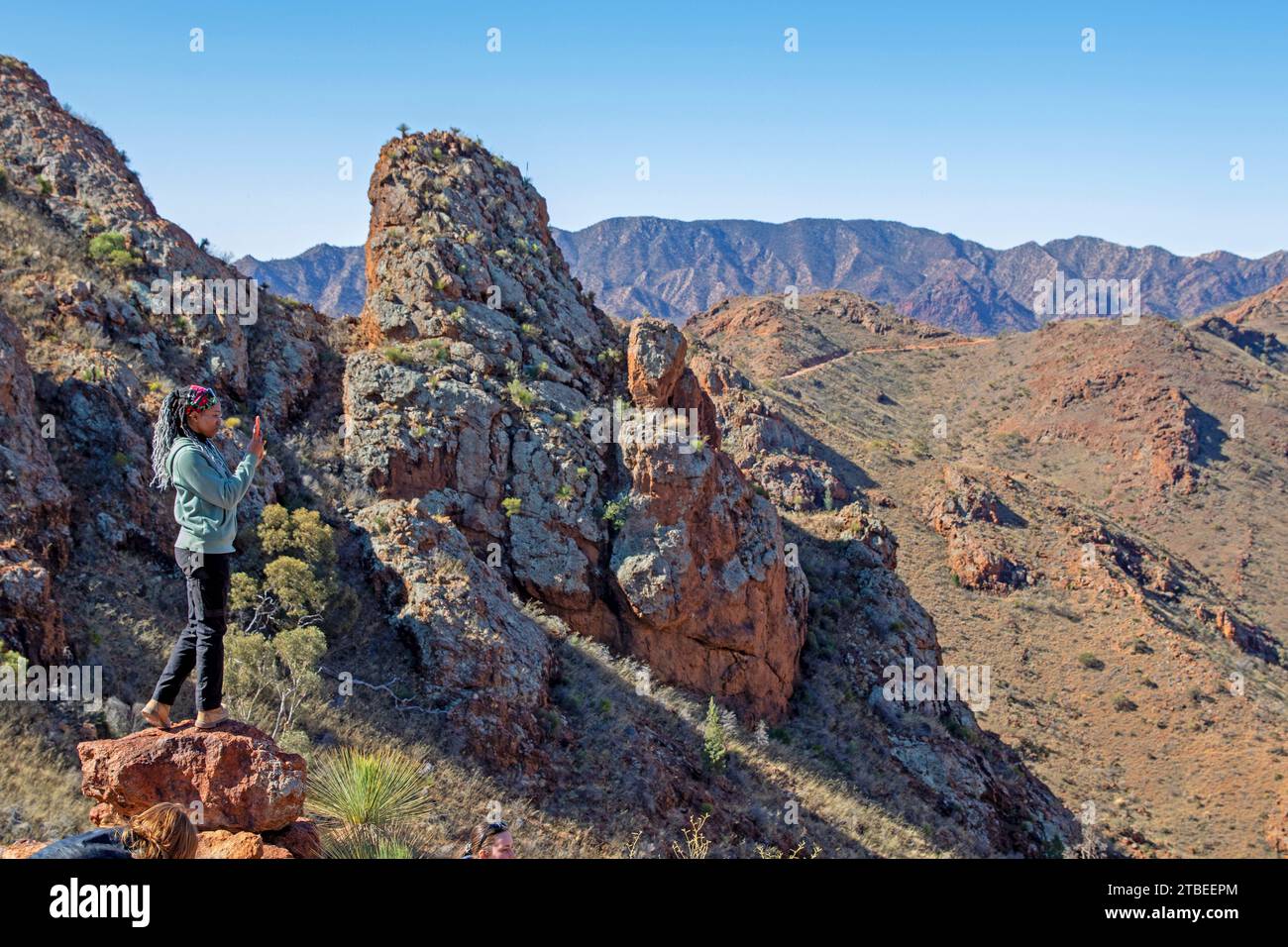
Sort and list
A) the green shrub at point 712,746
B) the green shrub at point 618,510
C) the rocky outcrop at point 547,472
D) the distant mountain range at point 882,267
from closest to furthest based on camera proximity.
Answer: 1. the green shrub at point 712,746
2. the rocky outcrop at point 547,472
3. the green shrub at point 618,510
4. the distant mountain range at point 882,267

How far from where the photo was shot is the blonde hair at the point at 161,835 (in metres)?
3.67

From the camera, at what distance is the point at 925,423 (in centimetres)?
5128

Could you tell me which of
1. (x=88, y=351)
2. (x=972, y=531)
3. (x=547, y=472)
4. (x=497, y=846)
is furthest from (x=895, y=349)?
(x=497, y=846)

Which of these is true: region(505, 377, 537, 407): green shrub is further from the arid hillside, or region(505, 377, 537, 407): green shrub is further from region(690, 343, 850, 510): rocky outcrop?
region(690, 343, 850, 510): rocky outcrop

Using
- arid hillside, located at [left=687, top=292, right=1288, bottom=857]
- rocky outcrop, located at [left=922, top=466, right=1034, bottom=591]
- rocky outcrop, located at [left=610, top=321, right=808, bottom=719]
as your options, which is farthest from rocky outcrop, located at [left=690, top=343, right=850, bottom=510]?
rocky outcrop, located at [left=610, top=321, right=808, bottom=719]

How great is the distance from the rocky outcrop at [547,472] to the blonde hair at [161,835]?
18.9 feet

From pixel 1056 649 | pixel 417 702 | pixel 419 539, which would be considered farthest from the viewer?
pixel 1056 649

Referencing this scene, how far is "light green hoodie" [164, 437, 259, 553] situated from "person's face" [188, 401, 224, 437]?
9cm

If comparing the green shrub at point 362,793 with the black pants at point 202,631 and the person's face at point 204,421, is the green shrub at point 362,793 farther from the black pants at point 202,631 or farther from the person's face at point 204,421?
the person's face at point 204,421

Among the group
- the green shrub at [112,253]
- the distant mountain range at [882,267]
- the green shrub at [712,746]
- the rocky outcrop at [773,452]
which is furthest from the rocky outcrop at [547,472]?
the distant mountain range at [882,267]

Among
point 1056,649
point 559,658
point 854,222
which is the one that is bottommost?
point 1056,649
